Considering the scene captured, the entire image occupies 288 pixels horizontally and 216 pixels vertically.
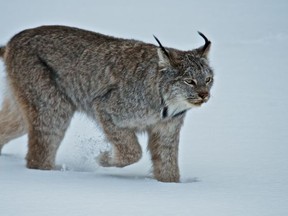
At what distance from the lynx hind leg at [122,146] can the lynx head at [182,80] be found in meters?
0.39

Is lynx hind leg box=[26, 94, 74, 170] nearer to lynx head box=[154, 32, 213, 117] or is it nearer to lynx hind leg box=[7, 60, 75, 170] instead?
lynx hind leg box=[7, 60, 75, 170]

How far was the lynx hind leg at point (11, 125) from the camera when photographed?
6.43 meters

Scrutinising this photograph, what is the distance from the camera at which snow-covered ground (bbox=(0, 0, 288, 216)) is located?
4.48 meters

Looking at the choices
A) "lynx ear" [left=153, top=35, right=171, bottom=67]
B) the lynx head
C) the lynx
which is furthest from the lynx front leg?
"lynx ear" [left=153, top=35, right=171, bottom=67]

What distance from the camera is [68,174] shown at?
5449mm

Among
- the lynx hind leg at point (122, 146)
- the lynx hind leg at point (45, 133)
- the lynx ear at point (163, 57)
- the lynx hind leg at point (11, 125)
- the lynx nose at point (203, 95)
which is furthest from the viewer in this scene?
the lynx hind leg at point (11, 125)

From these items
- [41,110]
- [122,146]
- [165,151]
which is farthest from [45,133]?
[165,151]

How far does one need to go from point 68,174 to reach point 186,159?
1436 mm

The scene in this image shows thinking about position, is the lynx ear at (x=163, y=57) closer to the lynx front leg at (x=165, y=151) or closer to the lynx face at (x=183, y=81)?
the lynx face at (x=183, y=81)

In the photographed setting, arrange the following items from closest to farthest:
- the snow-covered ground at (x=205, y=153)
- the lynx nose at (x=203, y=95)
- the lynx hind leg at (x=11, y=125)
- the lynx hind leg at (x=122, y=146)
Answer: the snow-covered ground at (x=205, y=153) → the lynx nose at (x=203, y=95) → the lynx hind leg at (x=122, y=146) → the lynx hind leg at (x=11, y=125)

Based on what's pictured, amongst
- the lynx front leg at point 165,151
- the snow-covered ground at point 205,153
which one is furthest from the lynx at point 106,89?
the snow-covered ground at point 205,153

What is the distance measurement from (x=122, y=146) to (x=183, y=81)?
2.62ft
